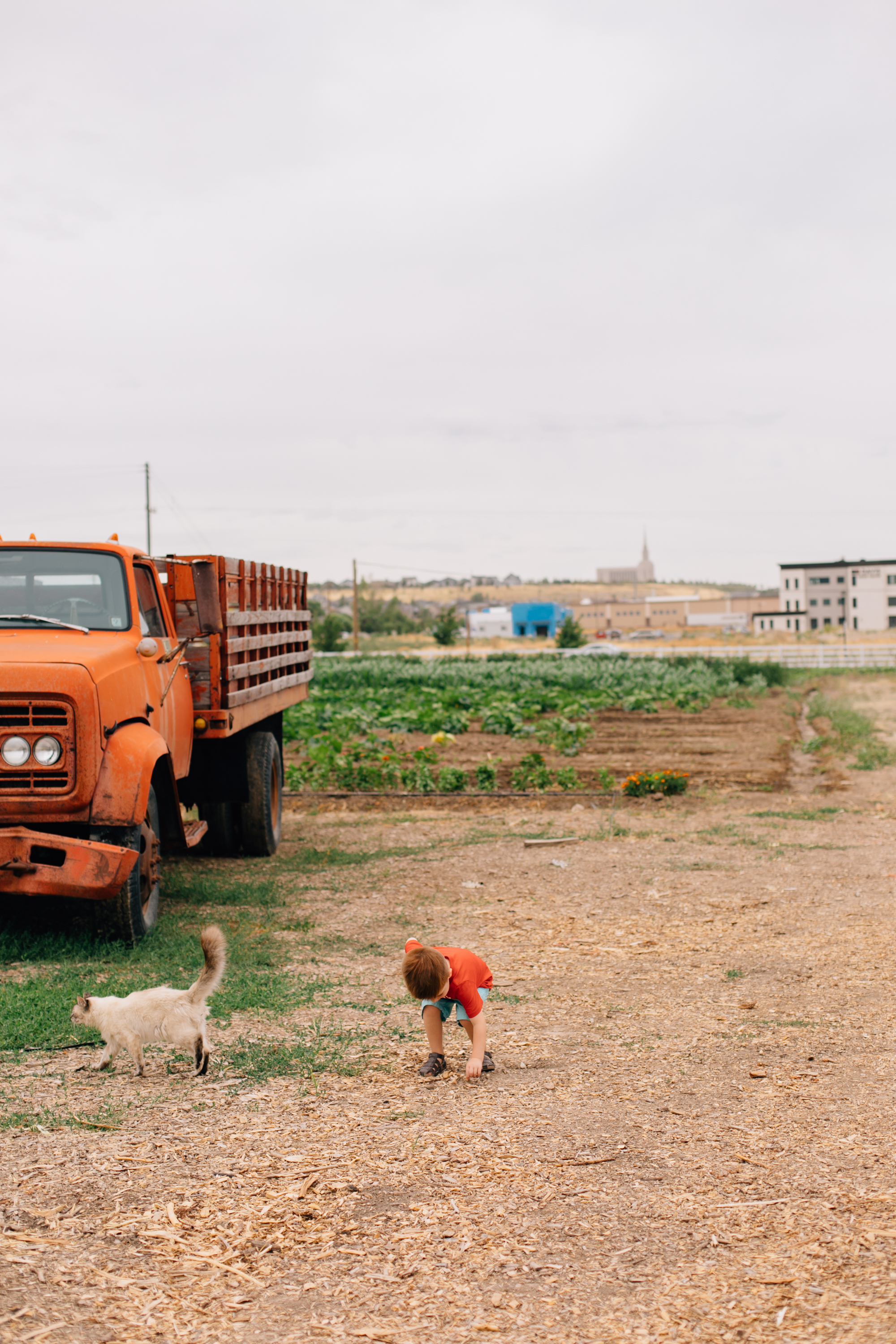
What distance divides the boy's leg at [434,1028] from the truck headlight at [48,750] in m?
2.83

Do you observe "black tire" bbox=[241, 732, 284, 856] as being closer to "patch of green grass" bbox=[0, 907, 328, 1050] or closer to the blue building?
"patch of green grass" bbox=[0, 907, 328, 1050]

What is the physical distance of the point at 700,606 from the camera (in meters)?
151

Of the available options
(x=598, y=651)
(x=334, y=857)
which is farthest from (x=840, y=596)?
(x=334, y=857)

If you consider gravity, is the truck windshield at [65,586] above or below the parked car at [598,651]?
above

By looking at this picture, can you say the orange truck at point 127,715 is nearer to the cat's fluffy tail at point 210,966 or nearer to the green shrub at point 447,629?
the cat's fluffy tail at point 210,966

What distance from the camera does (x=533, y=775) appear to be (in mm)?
17578

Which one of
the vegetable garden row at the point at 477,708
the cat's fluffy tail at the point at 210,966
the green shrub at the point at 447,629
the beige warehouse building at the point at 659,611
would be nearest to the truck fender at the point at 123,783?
the cat's fluffy tail at the point at 210,966

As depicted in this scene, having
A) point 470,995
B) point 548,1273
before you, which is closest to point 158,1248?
point 548,1273

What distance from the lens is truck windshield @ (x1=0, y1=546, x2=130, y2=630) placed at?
25.9 feet

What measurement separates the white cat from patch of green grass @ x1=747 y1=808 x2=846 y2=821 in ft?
32.9

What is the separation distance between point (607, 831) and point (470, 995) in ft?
26.3

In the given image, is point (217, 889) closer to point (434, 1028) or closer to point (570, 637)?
point (434, 1028)

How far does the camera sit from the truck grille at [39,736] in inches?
260

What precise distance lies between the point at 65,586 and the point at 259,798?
11.6 ft
